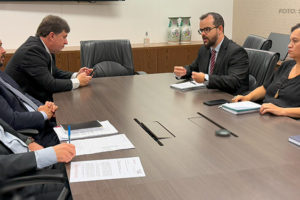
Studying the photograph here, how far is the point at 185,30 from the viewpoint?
5434mm

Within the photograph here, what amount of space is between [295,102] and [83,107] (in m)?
1.53

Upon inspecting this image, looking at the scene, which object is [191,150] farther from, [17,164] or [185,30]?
[185,30]

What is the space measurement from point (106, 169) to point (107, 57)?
8.26 ft

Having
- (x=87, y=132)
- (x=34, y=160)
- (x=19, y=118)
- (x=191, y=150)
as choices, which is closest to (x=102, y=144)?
(x=87, y=132)

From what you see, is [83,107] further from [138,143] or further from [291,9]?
[291,9]

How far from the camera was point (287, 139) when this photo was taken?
1.76 meters

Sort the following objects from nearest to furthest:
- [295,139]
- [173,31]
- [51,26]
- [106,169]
→ [106,169]
[295,139]
[51,26]
[173,31]

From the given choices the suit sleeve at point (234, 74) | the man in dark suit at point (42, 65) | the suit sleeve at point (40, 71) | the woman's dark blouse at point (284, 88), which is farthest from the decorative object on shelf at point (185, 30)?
the suit sleeve at point (40, 71)

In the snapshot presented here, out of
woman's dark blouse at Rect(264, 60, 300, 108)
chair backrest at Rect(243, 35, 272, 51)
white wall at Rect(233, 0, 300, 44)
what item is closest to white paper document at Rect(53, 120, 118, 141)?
woman's dark blouse at Rect(264, 60, 300, 108)

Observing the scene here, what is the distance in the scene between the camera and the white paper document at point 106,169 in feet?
4.50

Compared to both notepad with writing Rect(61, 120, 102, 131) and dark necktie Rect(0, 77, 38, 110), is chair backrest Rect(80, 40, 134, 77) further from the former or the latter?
notepad with writing Rect(61, 120, 102, 131)

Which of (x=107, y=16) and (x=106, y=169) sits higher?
(x=107, y=16)

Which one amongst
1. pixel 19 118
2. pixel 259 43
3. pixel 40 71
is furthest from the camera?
pixel 259 43

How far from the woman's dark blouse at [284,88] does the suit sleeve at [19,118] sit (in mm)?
1705
